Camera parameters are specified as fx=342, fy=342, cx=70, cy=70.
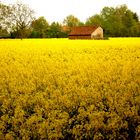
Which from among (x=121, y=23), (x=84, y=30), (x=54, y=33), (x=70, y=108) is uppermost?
(x=121, y=23)

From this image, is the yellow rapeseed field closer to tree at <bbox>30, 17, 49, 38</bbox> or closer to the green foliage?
tree at <bbox>30, 17, 49, 38</bbox>

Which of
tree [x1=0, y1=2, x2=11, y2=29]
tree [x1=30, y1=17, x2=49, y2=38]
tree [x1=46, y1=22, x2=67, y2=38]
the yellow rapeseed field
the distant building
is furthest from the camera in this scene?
tree [x1=46, y1=22, x2=67, y2=38]

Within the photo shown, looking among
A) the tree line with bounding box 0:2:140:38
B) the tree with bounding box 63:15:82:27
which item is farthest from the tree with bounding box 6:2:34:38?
the tree with bounding box 63:15:82:27

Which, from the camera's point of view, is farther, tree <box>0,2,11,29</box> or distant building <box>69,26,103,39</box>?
distant building <box>69,26,103,39</box>

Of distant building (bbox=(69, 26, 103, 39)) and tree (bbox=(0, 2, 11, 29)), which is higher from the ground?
tree (bbox=(0, 2, 11, 29))

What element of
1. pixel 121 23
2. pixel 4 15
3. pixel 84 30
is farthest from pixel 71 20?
pixel 4 15

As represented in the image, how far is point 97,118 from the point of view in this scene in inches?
235

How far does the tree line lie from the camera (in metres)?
64.1

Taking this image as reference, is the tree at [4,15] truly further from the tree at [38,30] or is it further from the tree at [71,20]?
the tree at [71,20]

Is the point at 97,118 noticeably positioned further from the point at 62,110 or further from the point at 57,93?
the point at 57,93

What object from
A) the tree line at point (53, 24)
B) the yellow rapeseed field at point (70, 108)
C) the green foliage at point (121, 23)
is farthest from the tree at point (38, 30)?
the yellow rapeseed field at point (70, 108)

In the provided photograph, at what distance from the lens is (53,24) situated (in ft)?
266

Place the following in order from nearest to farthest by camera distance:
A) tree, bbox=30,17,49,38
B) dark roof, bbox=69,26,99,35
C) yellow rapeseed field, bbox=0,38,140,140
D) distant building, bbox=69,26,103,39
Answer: yellow rapeseed field, bbox=0,38,140,140, distant building, bbox=69,26,103,39, dark roof, bbox=69,26,99,35, tree, bbox=30,17,49,38

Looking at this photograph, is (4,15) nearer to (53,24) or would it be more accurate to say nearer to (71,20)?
(53,24)
